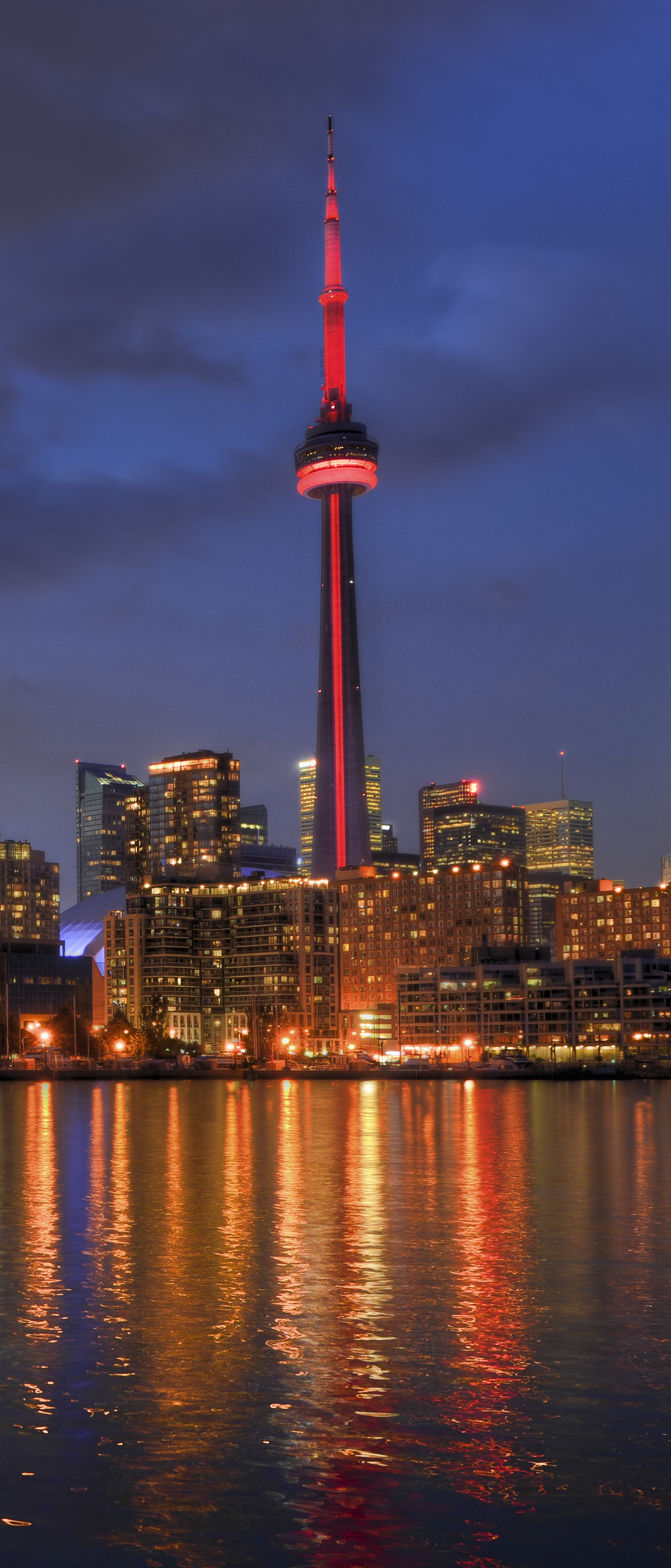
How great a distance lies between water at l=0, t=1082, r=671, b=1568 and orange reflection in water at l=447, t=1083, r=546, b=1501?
8 centimetres

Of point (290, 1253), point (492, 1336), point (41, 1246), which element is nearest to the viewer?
point (492, 1336)

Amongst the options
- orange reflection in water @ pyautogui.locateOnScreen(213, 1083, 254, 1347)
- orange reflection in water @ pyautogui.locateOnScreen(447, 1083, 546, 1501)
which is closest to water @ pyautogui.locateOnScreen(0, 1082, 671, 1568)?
orange reflection in water @ pyautogui.locateOnScreen(447, 1083, 546, 1501)

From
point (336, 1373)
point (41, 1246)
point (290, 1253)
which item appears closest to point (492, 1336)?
point (336, 1373)

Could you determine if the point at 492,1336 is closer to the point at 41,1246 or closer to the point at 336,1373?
the point at 336,1373

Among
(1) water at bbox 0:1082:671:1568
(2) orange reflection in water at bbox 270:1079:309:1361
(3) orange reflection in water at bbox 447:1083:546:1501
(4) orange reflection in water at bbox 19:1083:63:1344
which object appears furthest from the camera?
(4) orange reflection in water at bbox 19:1083:63:1344

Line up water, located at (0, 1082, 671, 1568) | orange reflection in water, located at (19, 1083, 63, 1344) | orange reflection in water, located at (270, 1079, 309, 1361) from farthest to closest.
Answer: orange reflection in water, located at (19, 1083, 63, 1344) → orange reflection in water, located at (270, 1079, 309, 1361) → water, located at (0, 1082, 671, 1568)

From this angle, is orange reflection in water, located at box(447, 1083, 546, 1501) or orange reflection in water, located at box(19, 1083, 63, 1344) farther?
orange reflection in water, located at box(19, 1083, 63, 1344)

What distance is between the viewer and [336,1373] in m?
30.2

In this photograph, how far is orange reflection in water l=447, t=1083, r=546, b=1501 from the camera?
79.6 feet

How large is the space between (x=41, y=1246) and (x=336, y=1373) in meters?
19.1

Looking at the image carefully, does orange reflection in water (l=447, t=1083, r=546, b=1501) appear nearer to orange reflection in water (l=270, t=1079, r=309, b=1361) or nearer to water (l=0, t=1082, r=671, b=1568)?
water (l=0, t=1082, r=671, b=1568)

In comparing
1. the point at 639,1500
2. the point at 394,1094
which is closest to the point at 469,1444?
the point at 639,1500

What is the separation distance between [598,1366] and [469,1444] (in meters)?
6.07

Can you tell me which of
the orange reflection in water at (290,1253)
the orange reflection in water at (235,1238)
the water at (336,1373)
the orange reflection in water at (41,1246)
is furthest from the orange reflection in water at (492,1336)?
the orange reflection in water at (41,1246)
